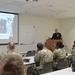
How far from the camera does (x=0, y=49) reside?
7832mm

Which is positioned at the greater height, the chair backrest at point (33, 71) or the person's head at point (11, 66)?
the person's head at point (11, 66)

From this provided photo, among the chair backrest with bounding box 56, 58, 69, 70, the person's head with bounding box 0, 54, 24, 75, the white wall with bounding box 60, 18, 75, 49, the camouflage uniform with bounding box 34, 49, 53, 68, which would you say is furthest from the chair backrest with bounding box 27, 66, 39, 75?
the white wall with bounding box 60, 18, 75, 49

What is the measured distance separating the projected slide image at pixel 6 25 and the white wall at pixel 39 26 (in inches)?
26.8

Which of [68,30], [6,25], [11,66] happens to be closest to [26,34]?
[6,25]

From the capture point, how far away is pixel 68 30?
10.4 metres

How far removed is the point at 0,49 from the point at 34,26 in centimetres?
253

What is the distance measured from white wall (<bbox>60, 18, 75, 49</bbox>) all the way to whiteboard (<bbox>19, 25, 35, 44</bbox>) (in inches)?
97.5

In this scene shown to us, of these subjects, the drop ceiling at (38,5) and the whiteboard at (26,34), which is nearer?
the drop ceiling at (38,5)

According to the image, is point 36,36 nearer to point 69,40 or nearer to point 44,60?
point 69,40

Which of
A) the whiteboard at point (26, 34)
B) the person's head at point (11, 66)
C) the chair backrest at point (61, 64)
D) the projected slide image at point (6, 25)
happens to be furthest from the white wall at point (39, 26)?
the person's head at point (11, 66)

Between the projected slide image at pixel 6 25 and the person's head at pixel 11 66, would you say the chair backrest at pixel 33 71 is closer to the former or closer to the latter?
the person's head at pixel 11 66

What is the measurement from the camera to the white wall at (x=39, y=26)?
876 centimetres

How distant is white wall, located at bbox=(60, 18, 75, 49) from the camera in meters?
10.1

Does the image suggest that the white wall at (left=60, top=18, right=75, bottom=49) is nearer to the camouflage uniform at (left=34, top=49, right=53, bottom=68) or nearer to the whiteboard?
the whiteboard
